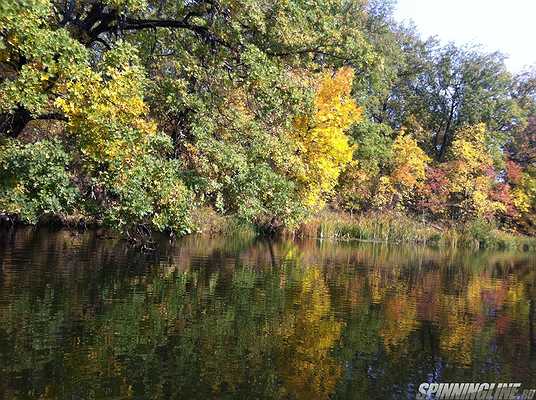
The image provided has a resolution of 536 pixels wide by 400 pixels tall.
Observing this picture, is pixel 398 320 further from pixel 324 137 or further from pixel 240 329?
pixel 324 137

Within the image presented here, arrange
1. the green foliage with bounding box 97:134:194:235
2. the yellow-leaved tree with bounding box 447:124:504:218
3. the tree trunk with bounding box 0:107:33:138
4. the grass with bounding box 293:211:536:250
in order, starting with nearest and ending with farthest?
1. the green foliage with bounding box 97:134:194:235
2. the tree trunk with bounding box 0:107:33:138
3. the grass with bounding box 293:211:536:250
4. the yellow-leaved tree with bounding box 447:124:504:218

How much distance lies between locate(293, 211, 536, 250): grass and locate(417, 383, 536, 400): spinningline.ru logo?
26886 millimetres

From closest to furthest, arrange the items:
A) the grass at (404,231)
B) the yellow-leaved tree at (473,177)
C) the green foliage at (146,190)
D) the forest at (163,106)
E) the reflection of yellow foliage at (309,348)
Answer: the reflection of yellow foliage at (309,348) < the forest at (163,106) < the green foliage at (146,190) < the grass at (404,231) < the yellow-leaved tree at (473,177)

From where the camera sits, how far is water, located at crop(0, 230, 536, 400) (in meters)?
7.38

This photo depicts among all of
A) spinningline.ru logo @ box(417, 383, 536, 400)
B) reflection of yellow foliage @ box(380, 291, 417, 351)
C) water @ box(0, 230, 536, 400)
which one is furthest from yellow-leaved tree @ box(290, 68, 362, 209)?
spinningline.ru logo @ box(417, 383, 536, 400)

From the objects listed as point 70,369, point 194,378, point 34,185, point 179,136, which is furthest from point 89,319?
point 179,136

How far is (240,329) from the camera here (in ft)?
33.8

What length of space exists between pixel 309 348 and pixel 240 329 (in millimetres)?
1543

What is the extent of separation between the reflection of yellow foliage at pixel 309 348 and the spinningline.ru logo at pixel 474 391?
1.30 metres

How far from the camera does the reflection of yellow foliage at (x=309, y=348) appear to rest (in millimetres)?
7547

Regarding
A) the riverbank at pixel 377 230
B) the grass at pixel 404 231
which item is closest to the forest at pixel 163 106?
the riverbank at pixel 377 230

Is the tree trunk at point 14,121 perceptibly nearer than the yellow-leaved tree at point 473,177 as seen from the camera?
Yes

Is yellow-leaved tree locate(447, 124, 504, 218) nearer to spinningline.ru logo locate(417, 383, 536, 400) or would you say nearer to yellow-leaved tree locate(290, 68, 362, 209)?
yellow-leaved tree locate(290, 68, 362, 209)

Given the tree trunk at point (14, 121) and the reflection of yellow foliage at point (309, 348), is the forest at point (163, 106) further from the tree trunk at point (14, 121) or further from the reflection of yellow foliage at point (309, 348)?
the reflection of yellow foliage at point (309, 348)
